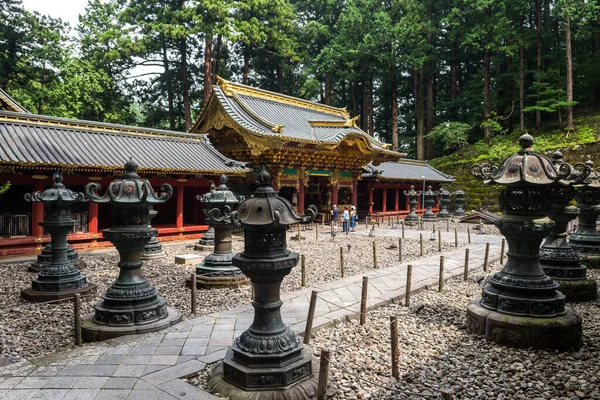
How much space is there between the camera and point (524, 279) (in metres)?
6.00

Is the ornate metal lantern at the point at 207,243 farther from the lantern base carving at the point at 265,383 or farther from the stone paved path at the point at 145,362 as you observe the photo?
the lantern base carving at the point at 265,383

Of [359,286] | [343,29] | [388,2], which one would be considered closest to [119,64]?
[343,29]

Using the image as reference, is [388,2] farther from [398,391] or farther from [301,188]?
[398,391]

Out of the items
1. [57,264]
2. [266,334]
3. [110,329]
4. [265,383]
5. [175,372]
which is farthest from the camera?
[57,264]

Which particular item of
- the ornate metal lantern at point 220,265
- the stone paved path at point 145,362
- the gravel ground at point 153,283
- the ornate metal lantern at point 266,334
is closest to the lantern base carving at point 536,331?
the stone paved path at point 145,362

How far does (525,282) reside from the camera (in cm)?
594

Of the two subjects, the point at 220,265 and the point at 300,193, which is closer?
the point at 220,265

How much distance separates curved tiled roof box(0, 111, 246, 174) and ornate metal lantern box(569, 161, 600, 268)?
1242cm

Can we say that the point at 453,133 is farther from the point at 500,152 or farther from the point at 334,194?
the point at 334,194

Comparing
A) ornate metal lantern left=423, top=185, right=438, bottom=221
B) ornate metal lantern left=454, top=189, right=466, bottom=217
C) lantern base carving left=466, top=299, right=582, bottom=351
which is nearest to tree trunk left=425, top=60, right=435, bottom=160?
ornate metal lantern left=423, top=185, right=438, bottom=221

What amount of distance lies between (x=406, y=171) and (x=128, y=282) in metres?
26.0

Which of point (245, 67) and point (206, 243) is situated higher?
point (245, 67)

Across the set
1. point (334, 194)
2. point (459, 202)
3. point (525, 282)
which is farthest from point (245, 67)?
point (525, 282)

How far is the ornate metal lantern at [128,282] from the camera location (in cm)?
598
